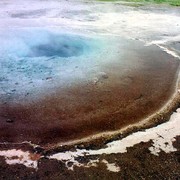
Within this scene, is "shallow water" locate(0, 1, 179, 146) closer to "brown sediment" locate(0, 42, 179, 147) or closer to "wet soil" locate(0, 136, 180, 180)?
"brown sediment" locate(0, 42, 179, 147)

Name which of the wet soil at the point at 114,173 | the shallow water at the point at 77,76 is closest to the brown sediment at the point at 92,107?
the shallow water at the point at 77,76

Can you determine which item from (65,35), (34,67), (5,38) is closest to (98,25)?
(65,35)

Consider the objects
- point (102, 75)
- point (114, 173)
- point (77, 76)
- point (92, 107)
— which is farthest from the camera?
point (102, 75)

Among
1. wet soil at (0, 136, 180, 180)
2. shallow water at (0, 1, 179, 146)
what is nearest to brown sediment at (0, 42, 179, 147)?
shallow water at (0, 1, 179, 146)

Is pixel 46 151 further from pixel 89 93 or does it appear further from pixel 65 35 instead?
pixel 65 35

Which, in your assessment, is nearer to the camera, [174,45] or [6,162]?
[6,162]

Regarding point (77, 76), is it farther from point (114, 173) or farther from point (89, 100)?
point (114, 173)

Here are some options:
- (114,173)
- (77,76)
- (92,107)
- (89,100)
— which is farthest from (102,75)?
(114,173)
